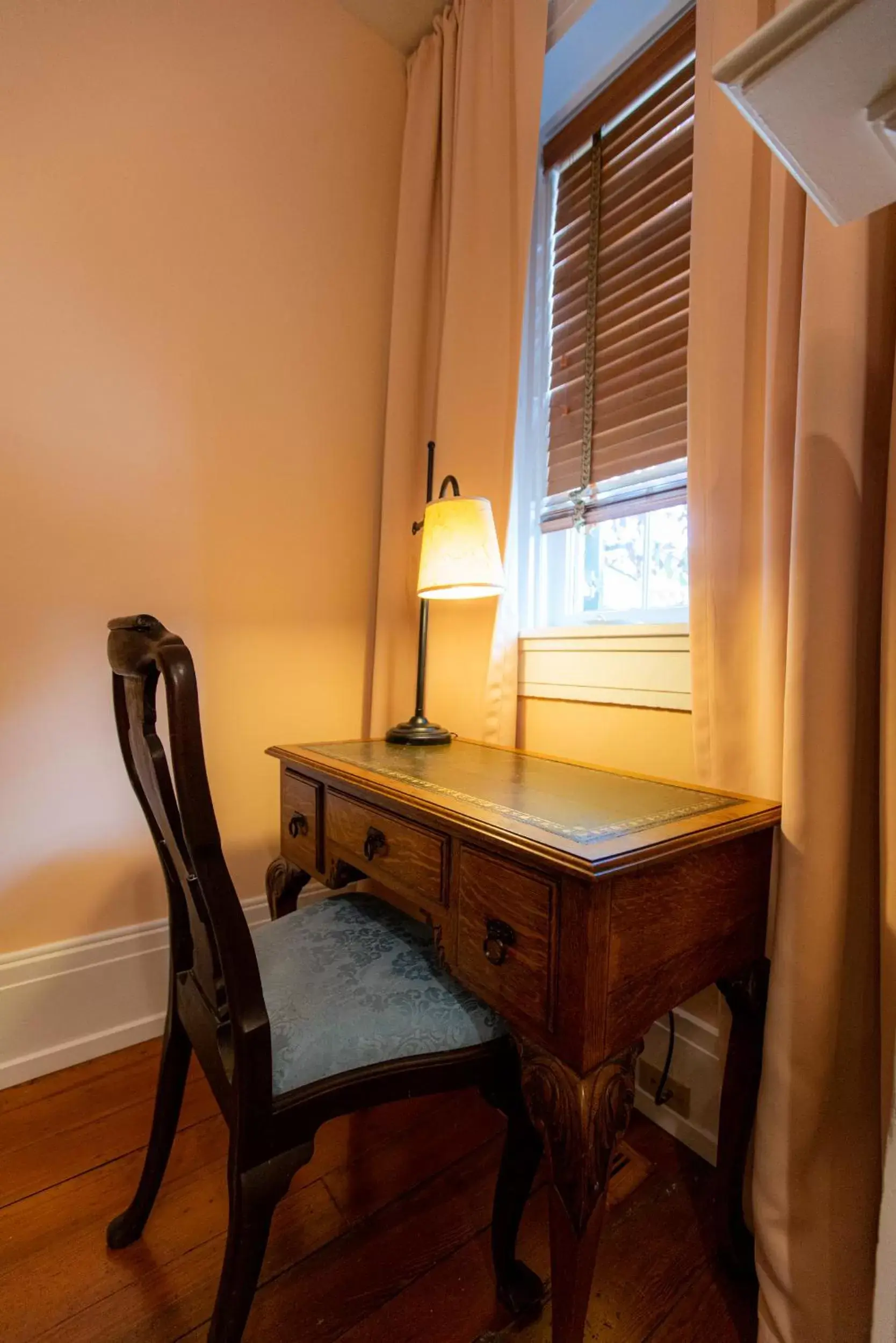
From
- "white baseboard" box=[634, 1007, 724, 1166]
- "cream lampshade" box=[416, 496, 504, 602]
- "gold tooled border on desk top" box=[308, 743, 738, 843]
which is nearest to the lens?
Result: "gold tooled border on desk top" box=[308, 743, 738, 843]

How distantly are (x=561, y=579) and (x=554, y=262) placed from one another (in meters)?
0.93

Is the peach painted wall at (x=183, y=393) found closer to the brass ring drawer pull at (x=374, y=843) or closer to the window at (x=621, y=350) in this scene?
the window at (x=621, y=350)

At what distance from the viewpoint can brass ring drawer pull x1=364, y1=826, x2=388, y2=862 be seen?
0.98 meters

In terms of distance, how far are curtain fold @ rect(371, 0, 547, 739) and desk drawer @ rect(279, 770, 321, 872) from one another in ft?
1.64

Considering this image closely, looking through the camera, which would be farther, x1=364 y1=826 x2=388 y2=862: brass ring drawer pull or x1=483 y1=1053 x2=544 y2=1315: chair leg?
x1=364 y1=826 x2=388 y2=862: brass ring drawer pull

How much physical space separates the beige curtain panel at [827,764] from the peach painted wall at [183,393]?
1260 mm

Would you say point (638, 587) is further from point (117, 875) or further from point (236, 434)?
point (117, 875)

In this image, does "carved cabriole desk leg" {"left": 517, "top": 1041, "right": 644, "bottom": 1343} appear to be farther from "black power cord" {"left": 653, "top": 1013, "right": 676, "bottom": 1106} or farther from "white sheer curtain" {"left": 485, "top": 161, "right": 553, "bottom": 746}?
"white sheer curtain" {"left": 485, "top": 161, "right": 553, "bottom": 746}

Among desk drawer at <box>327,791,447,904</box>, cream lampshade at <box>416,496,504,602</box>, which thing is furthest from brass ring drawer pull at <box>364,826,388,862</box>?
cream lampshade at <box>416,496,504,602</box>

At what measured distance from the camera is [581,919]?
25.4 inches

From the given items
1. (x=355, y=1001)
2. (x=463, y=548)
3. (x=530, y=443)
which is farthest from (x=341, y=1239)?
(x=530, y=443)

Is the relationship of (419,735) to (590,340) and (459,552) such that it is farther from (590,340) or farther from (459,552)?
(590,340)

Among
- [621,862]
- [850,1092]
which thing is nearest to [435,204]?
[621,862]

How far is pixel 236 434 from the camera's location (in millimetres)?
1618
